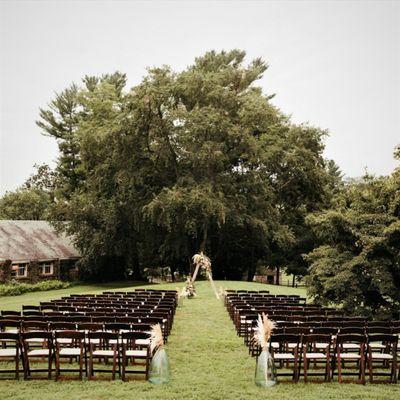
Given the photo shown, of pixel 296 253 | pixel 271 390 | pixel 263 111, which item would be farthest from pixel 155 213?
pixel 271 390

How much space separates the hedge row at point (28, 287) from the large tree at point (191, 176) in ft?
11.1

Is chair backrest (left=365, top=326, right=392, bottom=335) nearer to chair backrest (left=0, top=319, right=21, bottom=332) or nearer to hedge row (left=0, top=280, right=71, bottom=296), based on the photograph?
chair backrest (left=0, top=319, right=21, bottom=332)

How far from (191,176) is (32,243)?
15.5 metres

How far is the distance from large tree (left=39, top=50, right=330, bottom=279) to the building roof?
2.52 m

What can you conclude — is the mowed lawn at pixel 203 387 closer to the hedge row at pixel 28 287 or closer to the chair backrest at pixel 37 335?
the chair backrest at pixel 37 335

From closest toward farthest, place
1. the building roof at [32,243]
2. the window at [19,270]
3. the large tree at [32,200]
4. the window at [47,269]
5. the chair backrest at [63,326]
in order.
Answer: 1. the chair backrest at [63,326]
2. the window at [19,270]
3. the building roof at [32,243]
4. the window at [47,269]
5. the large tree at [32,200]

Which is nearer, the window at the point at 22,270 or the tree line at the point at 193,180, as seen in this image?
the tree line at the point at 193,180

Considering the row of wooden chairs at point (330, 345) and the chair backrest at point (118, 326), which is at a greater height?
the chair backrest at point (118, 326)

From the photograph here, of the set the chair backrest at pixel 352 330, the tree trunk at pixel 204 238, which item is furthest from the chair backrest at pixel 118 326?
the tree trunk at pixel 204 238

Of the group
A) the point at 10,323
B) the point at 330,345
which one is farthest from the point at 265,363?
the point at 10,323

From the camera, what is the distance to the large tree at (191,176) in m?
38.3

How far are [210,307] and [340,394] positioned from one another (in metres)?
13.2

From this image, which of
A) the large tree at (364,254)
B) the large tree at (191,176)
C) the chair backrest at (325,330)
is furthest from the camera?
the large tree at (191,176)

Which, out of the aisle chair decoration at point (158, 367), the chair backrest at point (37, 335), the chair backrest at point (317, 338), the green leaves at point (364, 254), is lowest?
the aisle chair decoration at point (158, 367)
